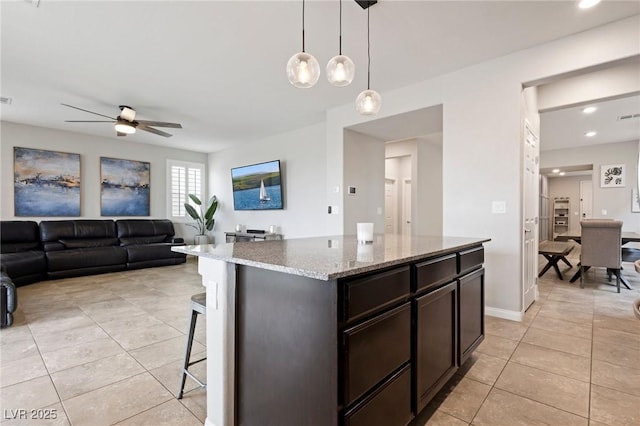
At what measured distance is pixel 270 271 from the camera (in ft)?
4.24

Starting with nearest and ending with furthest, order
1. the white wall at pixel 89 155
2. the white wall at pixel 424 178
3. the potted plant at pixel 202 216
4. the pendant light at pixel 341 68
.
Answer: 1. the pendant light at pixel 341 68
2. the white wall at pixel 89 155
3. the white wall at pixel 424 178
4. the potted plant at pixel 202 216

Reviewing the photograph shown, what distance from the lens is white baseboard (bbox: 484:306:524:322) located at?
3.09m

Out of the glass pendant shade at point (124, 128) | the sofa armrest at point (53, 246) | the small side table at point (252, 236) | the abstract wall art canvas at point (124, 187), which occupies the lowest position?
the sofa armrest at point (53, 246)

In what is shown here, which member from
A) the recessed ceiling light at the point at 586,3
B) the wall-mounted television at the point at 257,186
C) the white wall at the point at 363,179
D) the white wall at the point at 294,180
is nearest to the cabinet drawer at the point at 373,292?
the recessed ceiling light at the point at 586,3

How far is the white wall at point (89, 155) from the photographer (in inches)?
208

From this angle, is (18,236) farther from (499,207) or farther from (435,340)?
(499,207)

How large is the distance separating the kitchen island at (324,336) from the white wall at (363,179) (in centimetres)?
293

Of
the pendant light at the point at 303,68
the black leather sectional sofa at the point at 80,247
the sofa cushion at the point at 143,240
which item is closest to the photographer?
the pendant light at the point at 303,68

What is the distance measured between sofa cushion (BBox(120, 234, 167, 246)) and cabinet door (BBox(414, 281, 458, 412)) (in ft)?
21.1

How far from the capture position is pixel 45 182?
5621mm

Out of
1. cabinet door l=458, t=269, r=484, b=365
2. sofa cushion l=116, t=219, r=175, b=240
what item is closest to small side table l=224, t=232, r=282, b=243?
sofa cushion l=116, t=219, r=175, b=240

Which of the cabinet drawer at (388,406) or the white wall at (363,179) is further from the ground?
the white wall at (363,179)

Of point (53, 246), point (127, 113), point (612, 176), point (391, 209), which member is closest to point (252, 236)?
point (127, 113)

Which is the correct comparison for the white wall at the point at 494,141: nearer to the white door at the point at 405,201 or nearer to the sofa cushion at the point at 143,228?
the white door at the point at 405,201
